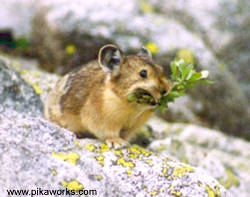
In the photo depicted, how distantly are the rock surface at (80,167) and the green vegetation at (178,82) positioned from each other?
961 mm

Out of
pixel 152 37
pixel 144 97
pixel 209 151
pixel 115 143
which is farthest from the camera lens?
pixel 152 37

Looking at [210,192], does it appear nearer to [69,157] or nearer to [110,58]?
[69,157]

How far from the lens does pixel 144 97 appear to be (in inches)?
231

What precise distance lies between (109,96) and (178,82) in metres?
1.32

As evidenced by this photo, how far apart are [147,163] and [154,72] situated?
5.33 ft

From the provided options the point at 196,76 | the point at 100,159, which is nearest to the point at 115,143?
the point at 100,159

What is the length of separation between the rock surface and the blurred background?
16.5ft

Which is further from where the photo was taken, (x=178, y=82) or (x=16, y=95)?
(x=16, y=95)

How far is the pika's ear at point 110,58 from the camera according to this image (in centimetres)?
623

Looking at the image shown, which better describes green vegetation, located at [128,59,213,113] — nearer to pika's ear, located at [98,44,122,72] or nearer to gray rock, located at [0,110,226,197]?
pika's ear, located at [98,44,122,72]

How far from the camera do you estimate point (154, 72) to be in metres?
6.01

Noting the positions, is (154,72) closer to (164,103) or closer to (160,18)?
(164,103)

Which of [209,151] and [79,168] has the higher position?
[79,168]

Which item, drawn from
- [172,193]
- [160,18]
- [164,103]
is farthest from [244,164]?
[160,18]
